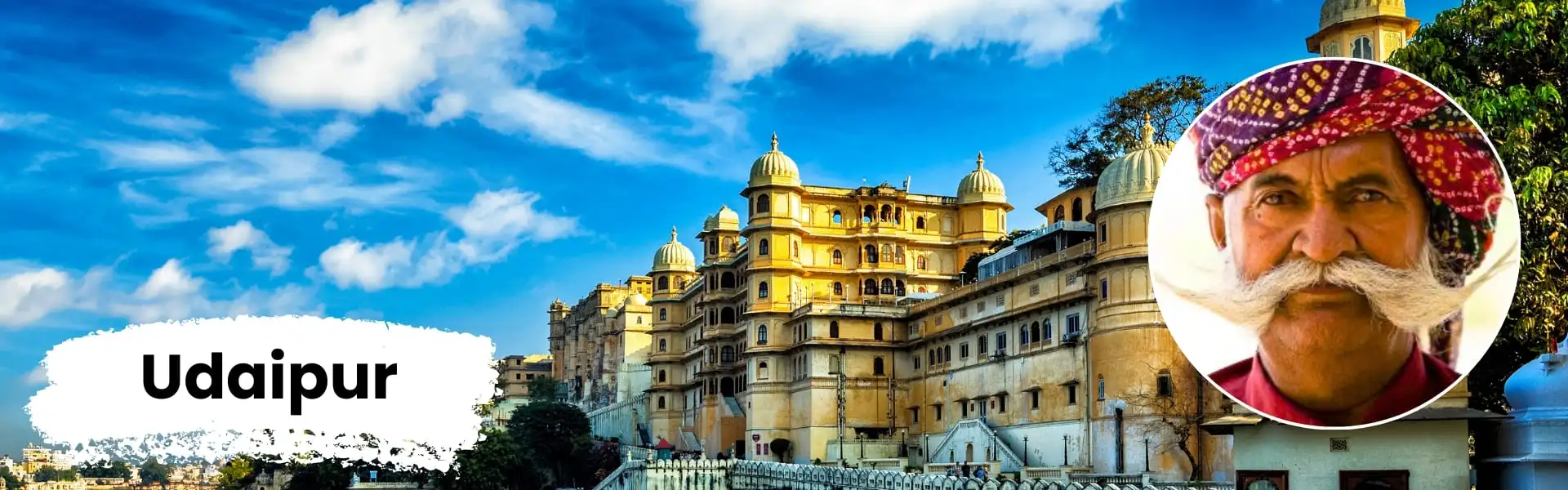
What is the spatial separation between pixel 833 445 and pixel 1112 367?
2480 centimetres

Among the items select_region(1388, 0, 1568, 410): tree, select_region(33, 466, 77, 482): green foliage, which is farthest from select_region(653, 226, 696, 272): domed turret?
select_region(1388, 0, 1568, 410): tree

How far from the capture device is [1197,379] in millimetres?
49844

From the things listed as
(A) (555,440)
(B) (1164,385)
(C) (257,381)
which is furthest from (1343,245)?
(A) (555,440)

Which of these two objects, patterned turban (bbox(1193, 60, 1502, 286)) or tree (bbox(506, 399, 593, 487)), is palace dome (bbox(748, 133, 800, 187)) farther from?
patterned turban (bbox(1193, 60, 1502, 286))

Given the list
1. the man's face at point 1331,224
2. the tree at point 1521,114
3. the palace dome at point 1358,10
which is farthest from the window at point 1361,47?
the man's face at point 1331,224

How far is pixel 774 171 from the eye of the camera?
79.1 meters

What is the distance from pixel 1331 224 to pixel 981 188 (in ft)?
212

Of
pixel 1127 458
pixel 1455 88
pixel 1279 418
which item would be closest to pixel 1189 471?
pixel 1127 458

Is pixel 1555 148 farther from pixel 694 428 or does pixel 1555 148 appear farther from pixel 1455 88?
pixel 694 428

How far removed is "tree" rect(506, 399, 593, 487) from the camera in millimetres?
103000

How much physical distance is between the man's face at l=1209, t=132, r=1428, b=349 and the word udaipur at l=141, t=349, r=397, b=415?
15.1 meters

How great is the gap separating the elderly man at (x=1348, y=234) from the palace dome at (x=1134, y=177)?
29460mm

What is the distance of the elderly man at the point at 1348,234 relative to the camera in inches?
806

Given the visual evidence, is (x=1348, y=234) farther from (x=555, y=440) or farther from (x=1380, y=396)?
(x=555, y=440)
